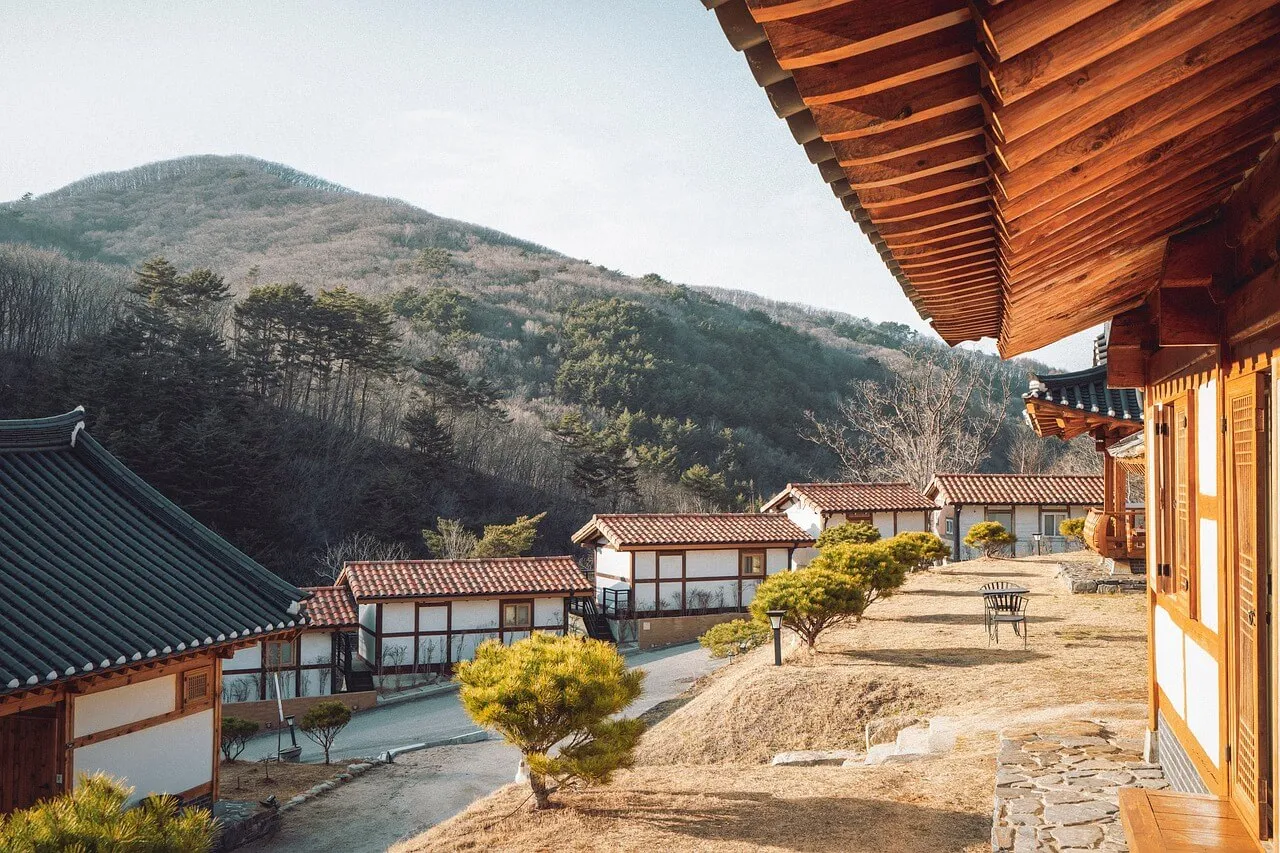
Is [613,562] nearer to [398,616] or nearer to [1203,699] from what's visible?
[398,616]

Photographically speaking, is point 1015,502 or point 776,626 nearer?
point 776,626

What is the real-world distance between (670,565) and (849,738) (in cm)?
1654

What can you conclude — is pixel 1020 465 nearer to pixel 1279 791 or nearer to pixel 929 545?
pixel 929 545

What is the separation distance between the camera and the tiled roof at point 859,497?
107ft

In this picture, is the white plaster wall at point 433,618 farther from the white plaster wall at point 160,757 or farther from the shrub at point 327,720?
the white plaster wall at point 160,757

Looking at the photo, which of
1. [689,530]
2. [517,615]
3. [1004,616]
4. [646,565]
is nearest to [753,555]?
[689,530]

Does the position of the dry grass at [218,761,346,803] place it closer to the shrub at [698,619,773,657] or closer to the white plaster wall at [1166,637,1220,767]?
the shrub at [698,619,773,657]

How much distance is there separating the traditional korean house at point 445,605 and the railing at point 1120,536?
40.0 ft

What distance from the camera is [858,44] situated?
172cm

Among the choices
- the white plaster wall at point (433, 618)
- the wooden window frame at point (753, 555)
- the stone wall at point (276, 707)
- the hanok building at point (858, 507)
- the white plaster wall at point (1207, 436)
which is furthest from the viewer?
the hanok building at point (858, 507)

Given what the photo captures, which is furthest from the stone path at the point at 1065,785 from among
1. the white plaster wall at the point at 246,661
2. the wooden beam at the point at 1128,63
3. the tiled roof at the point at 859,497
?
the tiled roof at the point at 859,497

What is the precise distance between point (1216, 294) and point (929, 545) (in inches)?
859

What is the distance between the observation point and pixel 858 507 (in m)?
32.6

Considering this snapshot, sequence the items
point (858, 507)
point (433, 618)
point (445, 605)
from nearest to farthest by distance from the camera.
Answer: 1. point (433, 618)
2. point (445, 605)
3. point (858, 507)
